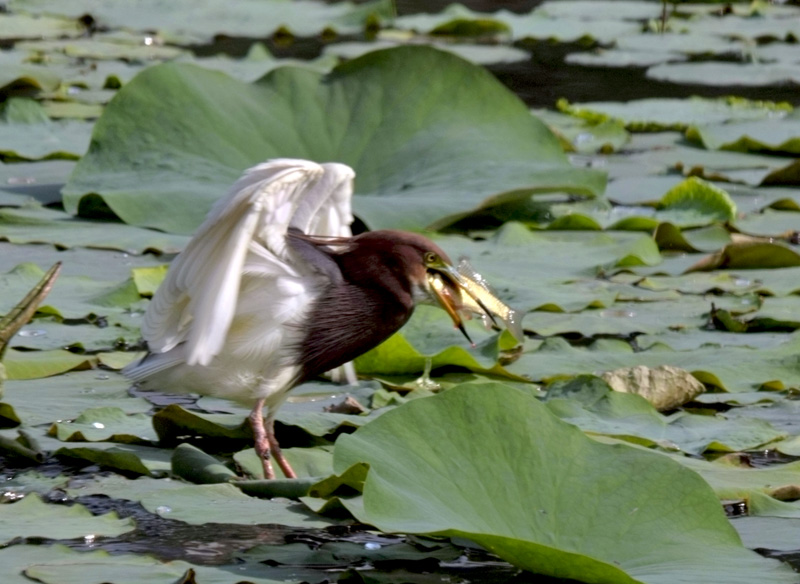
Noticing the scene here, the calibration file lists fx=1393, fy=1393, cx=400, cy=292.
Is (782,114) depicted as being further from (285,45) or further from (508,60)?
(285,45)

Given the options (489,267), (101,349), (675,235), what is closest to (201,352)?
(101,349)

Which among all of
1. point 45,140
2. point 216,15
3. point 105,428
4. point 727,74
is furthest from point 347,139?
point 216,15

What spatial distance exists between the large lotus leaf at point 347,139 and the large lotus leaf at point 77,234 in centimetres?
5

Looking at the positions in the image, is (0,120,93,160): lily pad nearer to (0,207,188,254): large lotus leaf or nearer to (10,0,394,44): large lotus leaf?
(0,207,188,254): large lotus leaf

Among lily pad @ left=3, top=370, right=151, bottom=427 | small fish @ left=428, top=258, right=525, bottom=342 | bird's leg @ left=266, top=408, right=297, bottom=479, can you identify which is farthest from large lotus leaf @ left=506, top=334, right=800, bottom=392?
lily pad @ left=3, top=370, right=151, bottom=427

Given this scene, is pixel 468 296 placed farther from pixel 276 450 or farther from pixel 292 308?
pixel 276 450

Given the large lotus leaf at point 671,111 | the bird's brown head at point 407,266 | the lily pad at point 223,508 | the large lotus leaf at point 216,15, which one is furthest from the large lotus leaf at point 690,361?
the large lotus leaf at point 216,15

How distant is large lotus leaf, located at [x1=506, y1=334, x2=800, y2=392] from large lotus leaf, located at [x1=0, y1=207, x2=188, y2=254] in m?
1.23

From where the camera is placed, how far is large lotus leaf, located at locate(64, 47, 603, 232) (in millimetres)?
4293

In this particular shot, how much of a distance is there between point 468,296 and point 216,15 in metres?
6.28

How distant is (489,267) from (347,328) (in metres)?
1.24

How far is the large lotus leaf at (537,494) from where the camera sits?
1.98 meters

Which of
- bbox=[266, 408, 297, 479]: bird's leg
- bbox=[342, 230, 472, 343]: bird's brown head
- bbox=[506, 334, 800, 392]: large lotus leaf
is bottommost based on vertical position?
bbox=[506, 334, 800, 392]: large lotus leaf

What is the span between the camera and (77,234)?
13.4ft
